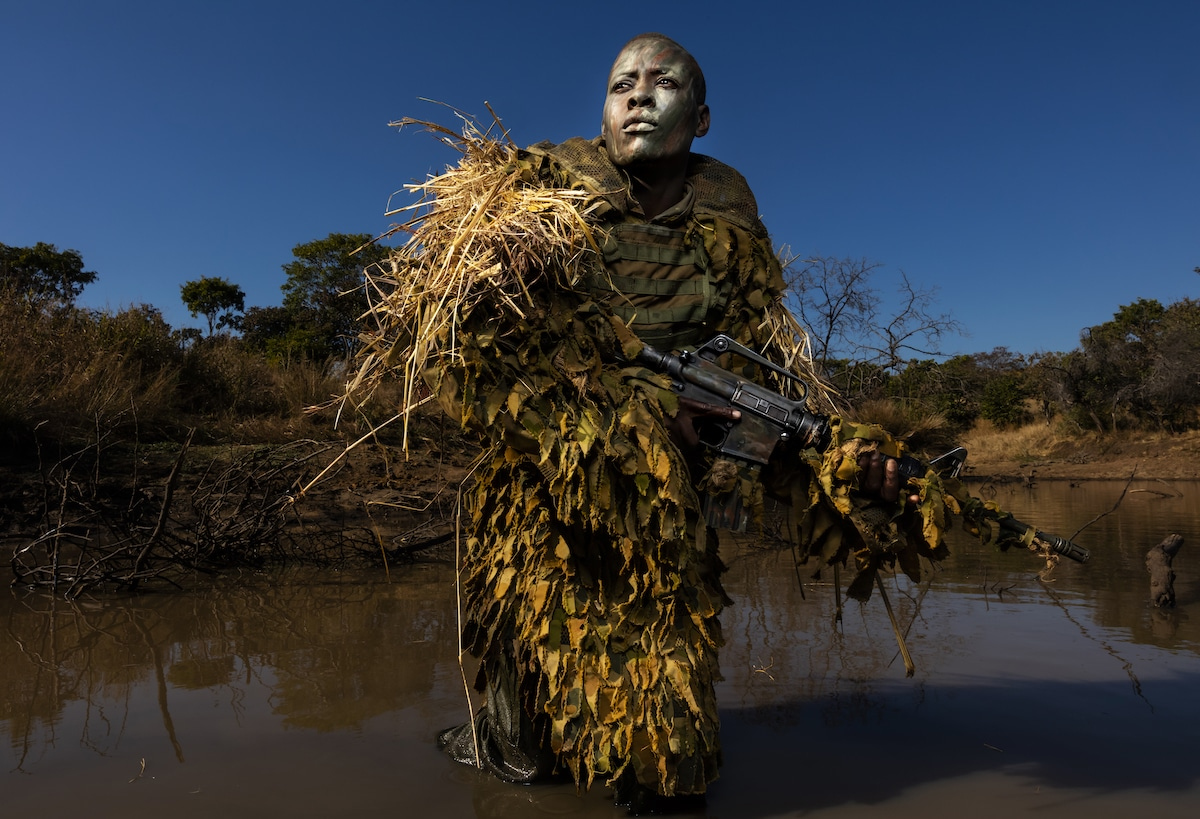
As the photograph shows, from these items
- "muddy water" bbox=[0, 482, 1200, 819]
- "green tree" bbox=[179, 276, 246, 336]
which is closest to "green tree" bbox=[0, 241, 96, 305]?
"green tree" bbox=[179, 276, 246, 336]

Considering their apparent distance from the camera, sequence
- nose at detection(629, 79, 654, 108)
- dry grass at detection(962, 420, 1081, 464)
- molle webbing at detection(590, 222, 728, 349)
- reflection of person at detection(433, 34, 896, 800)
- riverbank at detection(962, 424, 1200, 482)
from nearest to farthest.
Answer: reflection of person at detection(433, 34, 896, 800) < molle webbing at detection(590, 222, 728, 349) < nose at detection(629, 79, 654, 108) < riverbank at detection(962, 424, 1200, 482) < dry grass at detection(962, 420, 1081, 464)

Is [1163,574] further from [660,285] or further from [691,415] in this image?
[660,285]

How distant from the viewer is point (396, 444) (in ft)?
31.9

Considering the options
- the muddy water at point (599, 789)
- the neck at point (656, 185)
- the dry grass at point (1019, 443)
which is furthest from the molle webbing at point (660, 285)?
the dry grass at point (1019, 443)

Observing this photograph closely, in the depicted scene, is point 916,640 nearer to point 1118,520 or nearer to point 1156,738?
point 1156,738

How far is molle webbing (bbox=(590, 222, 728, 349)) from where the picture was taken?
273cm

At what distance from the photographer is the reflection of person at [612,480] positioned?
7.66 feet

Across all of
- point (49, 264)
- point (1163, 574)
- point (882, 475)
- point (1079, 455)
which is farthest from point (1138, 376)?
point (49, 264)

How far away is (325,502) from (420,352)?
5.91 meters

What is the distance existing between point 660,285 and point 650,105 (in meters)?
0.64

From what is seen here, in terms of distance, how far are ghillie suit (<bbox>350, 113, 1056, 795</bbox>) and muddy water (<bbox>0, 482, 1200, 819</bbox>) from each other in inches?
14.2

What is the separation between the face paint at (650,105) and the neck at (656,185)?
0.16 feet

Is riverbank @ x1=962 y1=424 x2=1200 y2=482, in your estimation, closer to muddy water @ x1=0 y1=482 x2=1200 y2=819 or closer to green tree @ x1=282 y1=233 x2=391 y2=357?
muddy water @ x1=0 y1=482 x2=1200 y2=819

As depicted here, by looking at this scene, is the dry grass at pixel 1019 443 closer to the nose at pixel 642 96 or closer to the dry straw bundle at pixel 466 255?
the nose at pixel 642 96
